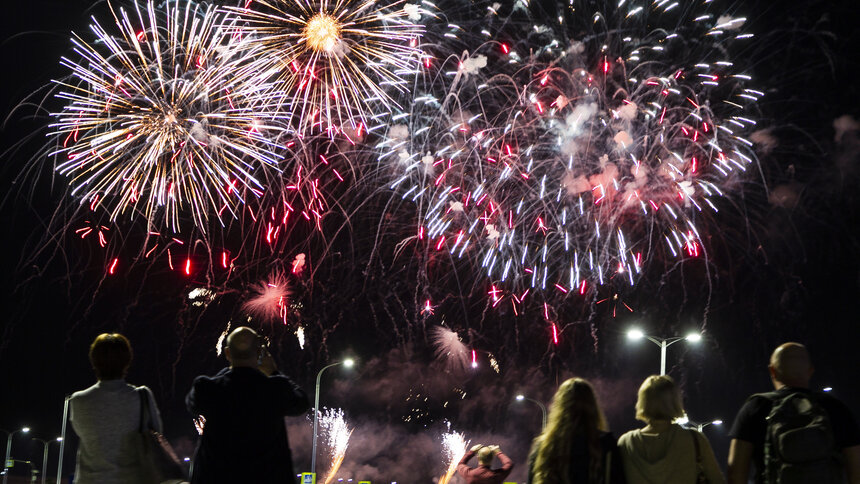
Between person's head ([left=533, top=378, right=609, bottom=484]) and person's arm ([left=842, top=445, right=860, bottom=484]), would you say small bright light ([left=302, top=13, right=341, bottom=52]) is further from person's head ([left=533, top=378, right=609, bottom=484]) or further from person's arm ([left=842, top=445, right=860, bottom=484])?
person's arm ([left=842, top=445, right=860, bottom=484])

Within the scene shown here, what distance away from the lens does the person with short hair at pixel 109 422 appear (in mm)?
6129

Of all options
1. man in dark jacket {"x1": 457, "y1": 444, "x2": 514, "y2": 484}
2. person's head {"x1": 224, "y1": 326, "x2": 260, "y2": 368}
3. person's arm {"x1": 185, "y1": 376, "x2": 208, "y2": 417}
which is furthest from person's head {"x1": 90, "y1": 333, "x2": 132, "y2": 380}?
man in dark jacket {"x1": 457, "y1": 444, "x2": 514, "y2": 484}

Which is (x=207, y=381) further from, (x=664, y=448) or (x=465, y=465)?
(x=465, y=465)

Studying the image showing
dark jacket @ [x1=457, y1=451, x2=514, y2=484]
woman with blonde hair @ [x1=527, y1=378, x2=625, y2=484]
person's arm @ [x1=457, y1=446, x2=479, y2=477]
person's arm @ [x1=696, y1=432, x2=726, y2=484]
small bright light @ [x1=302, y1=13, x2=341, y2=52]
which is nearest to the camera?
woman with blonde hair @ [x1=527, y1=378, x2=625, y2=484]

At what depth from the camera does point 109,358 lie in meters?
6.33

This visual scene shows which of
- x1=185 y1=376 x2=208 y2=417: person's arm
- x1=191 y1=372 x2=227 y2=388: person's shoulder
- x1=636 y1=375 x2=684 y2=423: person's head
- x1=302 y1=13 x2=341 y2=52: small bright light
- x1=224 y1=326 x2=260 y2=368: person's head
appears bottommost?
x1=636 y1=375 x2=684 y2=423: person's head

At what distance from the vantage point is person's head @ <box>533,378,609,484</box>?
243 inches

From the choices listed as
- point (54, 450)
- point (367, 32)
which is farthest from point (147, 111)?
point (54, 450)

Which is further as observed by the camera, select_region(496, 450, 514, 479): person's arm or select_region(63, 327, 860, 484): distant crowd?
select_region(496, 450, 514, 479): person's arm

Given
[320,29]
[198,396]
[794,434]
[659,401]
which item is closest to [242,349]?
[198,396]

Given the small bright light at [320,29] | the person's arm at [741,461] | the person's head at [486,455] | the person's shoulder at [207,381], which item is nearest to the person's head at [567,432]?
the person's arm at [741,461]

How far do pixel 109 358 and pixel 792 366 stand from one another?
14.9ft

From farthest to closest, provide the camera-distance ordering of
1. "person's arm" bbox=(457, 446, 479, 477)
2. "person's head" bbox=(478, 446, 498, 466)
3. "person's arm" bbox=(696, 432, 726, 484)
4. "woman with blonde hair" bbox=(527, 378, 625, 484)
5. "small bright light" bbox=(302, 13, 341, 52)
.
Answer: "small bright light" bbox=(302, 13, 341, 52) < "person's arm" bbox=(457, 446, 479, 477) < "person's head" bbox=(478, 446, 498, 466) < "person's arm" bbox=(696, 432, 726, 484) < "woman with blonde hair" bbox=(527, 378, 625, 484)

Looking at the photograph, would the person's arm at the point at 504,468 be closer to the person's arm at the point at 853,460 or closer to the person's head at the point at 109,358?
the person's arm at the point at 853,460
